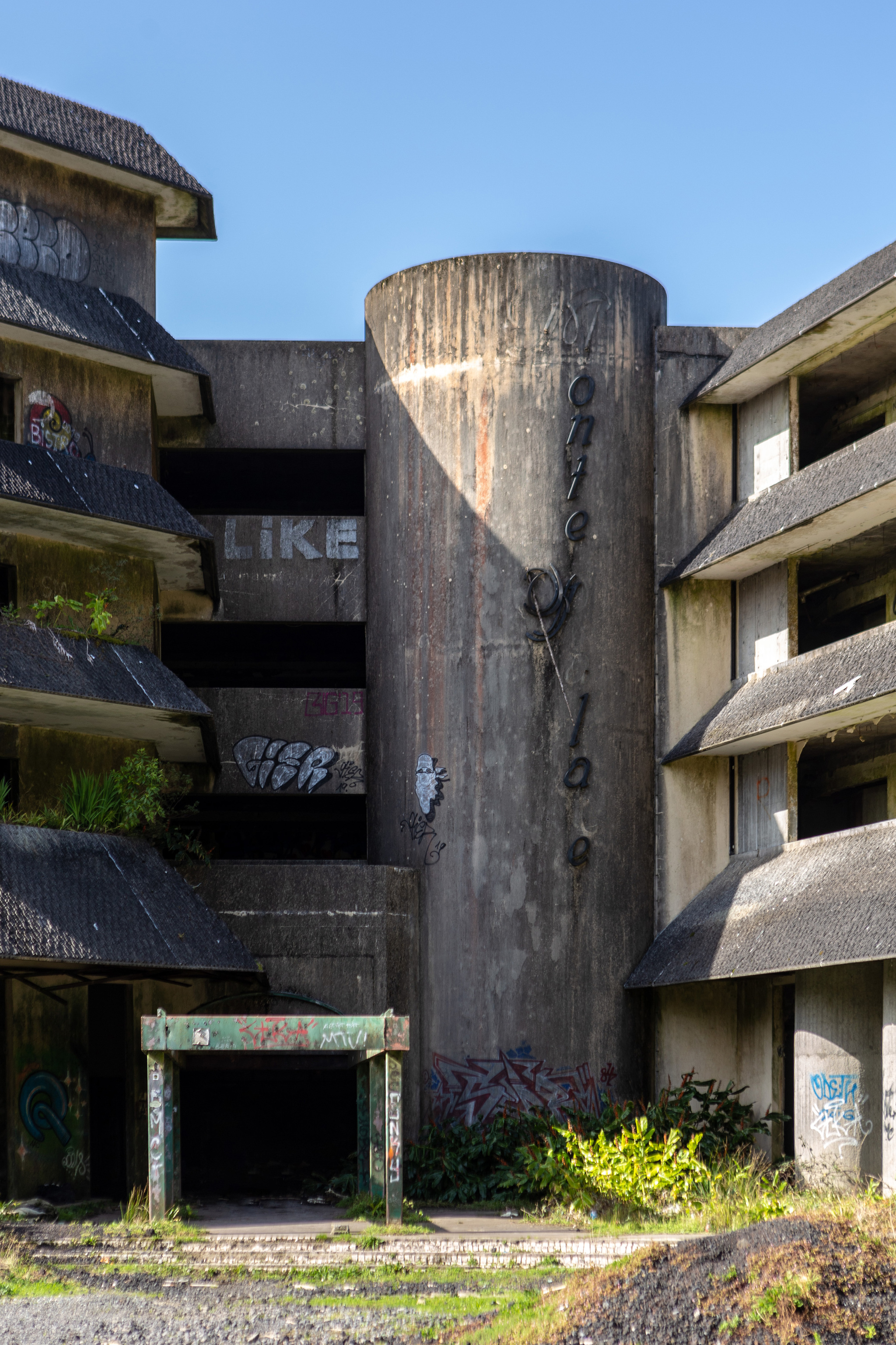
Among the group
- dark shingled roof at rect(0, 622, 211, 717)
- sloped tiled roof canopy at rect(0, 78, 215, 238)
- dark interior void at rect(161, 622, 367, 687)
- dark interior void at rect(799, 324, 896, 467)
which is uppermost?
sloped tiled roof canopy at rect(0, 78, 215, 238)

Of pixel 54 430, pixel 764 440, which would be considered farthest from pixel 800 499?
pixel 54 430

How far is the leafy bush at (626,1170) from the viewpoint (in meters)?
17.4

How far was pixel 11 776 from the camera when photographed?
2042 centimetres

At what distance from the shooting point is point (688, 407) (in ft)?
77.7

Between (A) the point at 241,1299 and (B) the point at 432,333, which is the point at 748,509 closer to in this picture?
(B) the point at 432,333

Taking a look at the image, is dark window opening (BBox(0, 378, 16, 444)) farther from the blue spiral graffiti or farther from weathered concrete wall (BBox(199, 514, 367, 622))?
the blue spiral graffiti

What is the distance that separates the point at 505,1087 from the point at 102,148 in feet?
49.4

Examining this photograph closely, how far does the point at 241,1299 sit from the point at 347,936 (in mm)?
8809

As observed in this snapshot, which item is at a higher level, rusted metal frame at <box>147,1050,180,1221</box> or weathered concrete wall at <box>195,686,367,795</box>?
weathered concrete wall at <box>195,686,367,795</box>

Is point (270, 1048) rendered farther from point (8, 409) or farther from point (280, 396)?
point (280, 396)

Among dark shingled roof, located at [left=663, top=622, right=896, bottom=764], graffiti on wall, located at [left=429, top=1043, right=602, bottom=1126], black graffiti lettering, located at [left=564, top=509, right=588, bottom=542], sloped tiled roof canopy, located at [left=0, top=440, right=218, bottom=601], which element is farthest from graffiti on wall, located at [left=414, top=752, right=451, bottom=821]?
sloped tiled roof canopy, located at [left=0, top=440, right=218, bottom=601]

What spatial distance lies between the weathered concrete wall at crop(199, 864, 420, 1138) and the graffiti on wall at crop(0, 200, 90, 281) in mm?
9177

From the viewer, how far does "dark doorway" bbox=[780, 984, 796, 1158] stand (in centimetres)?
2083

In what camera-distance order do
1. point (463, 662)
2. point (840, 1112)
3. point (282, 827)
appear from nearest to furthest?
point (840, 1112) < point (463, 662) < point (282, 827)
